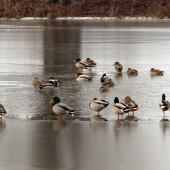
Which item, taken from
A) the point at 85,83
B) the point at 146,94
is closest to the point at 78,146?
the point at 146,94

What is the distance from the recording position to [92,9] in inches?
2329

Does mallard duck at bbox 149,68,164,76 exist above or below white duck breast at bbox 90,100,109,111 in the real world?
above

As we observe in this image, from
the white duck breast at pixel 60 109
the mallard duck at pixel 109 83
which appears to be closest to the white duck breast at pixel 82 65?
the mallard duck at pixel 109 83

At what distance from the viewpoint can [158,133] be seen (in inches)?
226

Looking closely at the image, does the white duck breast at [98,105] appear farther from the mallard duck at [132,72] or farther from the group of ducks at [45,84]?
the mallard duck at [132,72]

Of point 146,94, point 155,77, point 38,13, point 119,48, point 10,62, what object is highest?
point 38,13

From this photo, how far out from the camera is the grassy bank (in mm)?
55972

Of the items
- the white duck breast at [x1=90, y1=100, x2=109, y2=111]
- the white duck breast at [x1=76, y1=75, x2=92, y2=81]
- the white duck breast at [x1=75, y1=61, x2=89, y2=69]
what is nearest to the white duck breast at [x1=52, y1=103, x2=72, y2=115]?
the white duck breast at [x1=90, y1=100, x2=109, y2=111]

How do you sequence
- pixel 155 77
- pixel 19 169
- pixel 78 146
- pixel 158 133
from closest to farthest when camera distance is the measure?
pixel 19 169 < pixel 78 146 < pixel 158 133 < pixel 155 77

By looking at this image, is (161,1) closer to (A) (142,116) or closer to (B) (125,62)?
(B) (125,62)

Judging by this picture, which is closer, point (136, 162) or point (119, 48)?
point (136, 162)

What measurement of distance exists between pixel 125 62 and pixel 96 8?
4527cm

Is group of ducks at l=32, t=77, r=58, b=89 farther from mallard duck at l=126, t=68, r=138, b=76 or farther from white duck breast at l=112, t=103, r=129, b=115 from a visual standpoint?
white duck breast at l=112, t=103, r=129, b=115

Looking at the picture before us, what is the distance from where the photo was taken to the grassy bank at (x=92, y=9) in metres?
56.0
